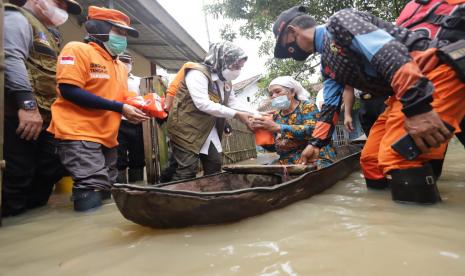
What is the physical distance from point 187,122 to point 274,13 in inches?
205

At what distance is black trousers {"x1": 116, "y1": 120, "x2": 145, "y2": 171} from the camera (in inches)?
148

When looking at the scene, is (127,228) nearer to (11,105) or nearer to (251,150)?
(11,105)

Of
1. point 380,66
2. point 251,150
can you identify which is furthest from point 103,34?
point 251,150

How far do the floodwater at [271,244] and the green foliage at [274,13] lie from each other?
5393mm

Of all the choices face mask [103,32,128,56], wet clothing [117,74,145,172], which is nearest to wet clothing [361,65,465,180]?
face mask [103,32,128,56]

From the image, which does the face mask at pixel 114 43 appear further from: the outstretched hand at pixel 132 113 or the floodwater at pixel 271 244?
the floodwater at pixel 271 244

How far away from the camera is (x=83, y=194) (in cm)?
236

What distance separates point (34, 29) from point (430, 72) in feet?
9.08

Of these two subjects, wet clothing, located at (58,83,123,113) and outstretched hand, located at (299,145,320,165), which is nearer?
wet clothing, located at (58,83,123,113)

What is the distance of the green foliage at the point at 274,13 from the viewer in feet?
20.6

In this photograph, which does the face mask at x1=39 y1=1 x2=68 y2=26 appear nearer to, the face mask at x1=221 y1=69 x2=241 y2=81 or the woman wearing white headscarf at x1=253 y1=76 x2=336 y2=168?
the face mask at x1=221 y1=69 x2=241 y2=81

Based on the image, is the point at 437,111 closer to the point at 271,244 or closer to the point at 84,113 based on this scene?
the point at 271,244

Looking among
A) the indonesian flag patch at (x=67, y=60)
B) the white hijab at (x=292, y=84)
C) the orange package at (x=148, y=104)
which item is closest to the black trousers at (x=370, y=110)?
the white hijab at (x=292, y=84)

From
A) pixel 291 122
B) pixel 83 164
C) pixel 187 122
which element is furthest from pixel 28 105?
pixel 291 122
